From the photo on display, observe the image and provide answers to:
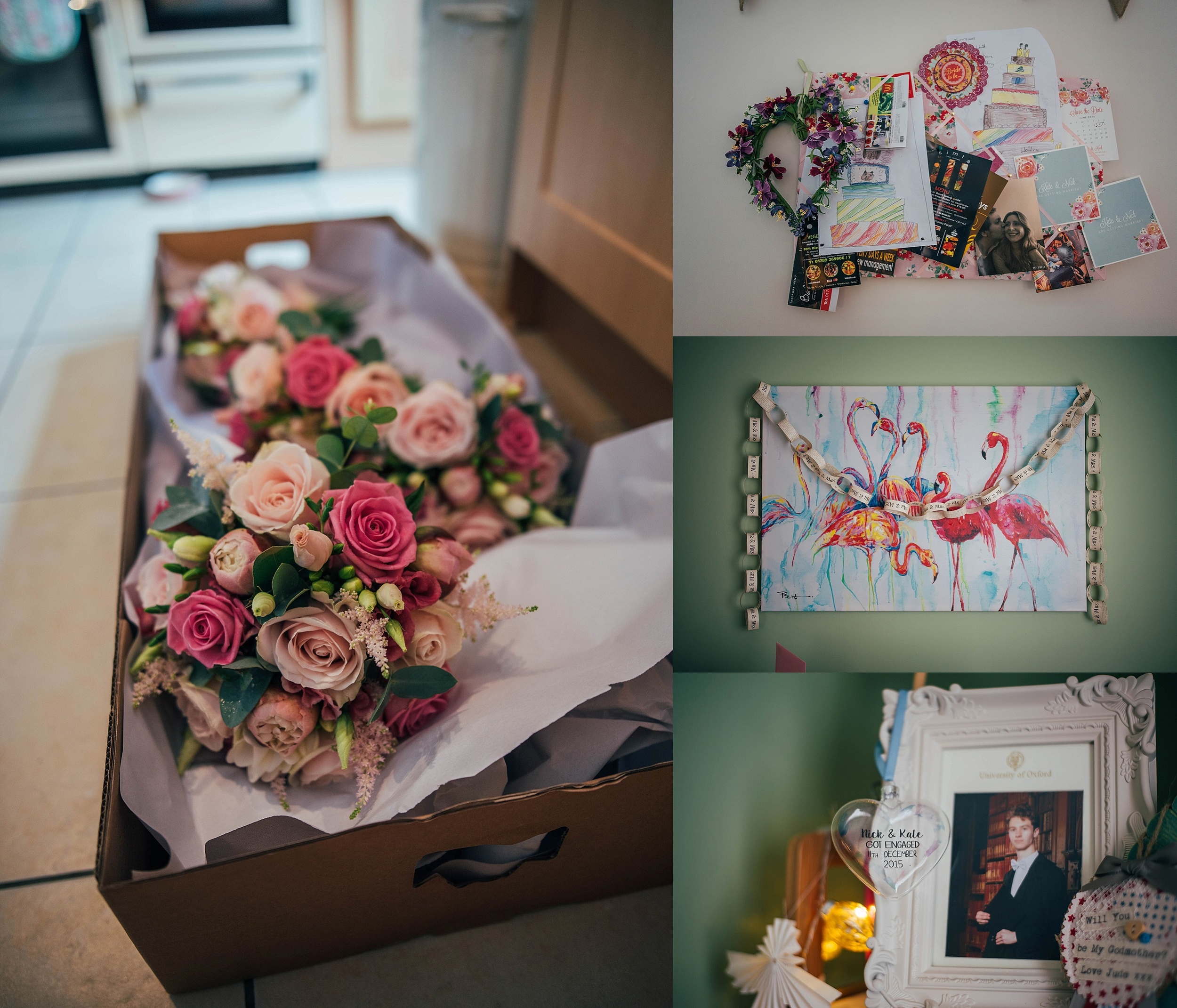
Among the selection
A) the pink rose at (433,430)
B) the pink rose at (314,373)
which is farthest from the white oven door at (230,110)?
the pink rose at (433,430)

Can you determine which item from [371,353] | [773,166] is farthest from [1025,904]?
[371,353]

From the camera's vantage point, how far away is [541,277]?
1.56 metres

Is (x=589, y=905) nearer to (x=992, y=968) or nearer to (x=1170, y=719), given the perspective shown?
(x=992, y=968)

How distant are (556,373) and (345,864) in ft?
3.20

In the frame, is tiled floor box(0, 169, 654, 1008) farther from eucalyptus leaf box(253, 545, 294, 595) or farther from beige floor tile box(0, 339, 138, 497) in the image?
eucalyptus leaf box(253, 545, 294, 595)

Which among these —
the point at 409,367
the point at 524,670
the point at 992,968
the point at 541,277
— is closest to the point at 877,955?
the point at 992,968

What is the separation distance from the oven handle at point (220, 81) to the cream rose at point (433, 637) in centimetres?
258

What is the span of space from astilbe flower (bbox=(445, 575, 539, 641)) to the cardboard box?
0.14 metres

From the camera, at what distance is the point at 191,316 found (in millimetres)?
1353

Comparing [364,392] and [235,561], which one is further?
[364,392]

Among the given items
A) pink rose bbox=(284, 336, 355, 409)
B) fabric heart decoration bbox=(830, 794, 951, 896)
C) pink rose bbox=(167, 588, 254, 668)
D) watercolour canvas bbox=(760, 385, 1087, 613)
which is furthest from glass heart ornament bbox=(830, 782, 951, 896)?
pink rose bbox=(284, 336, 355, 409)

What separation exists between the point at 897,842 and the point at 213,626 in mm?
501

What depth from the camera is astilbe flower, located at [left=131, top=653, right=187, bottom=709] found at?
67cm

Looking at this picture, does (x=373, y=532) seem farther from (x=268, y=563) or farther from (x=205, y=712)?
(x=205, y=712)
